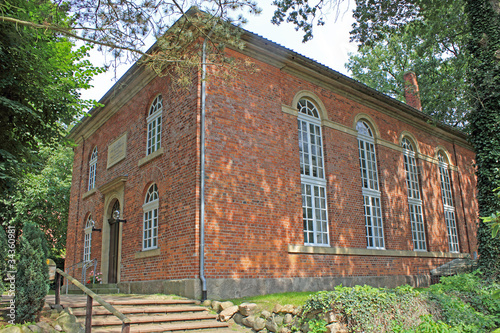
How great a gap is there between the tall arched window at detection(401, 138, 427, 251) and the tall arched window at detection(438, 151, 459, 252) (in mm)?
2634

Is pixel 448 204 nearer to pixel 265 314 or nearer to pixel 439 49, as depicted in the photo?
pixel 439 49

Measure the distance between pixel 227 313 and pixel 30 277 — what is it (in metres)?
4.05

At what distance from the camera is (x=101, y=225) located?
610 inches

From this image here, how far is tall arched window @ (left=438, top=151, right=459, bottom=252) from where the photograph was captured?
19422mm


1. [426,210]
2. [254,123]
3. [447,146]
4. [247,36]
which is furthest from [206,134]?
[447,146]

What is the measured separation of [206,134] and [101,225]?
7.36 meters

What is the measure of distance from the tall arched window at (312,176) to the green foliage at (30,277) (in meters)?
7.72

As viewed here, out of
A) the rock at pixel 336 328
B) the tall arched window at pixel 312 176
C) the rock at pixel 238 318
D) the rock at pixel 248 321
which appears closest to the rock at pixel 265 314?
the rock at pixel 248 321

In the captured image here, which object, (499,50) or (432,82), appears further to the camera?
(432,82)

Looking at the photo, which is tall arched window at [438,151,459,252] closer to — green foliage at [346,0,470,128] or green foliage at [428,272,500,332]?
green foliage at [346,0,470,128]

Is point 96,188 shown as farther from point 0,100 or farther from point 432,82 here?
point 432,82

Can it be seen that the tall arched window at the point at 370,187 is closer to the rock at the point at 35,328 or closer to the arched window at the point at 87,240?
the arched window at the point at 87,240

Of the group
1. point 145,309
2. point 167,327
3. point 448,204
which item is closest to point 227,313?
point 167,327

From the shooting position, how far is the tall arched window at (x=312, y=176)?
498 inches
